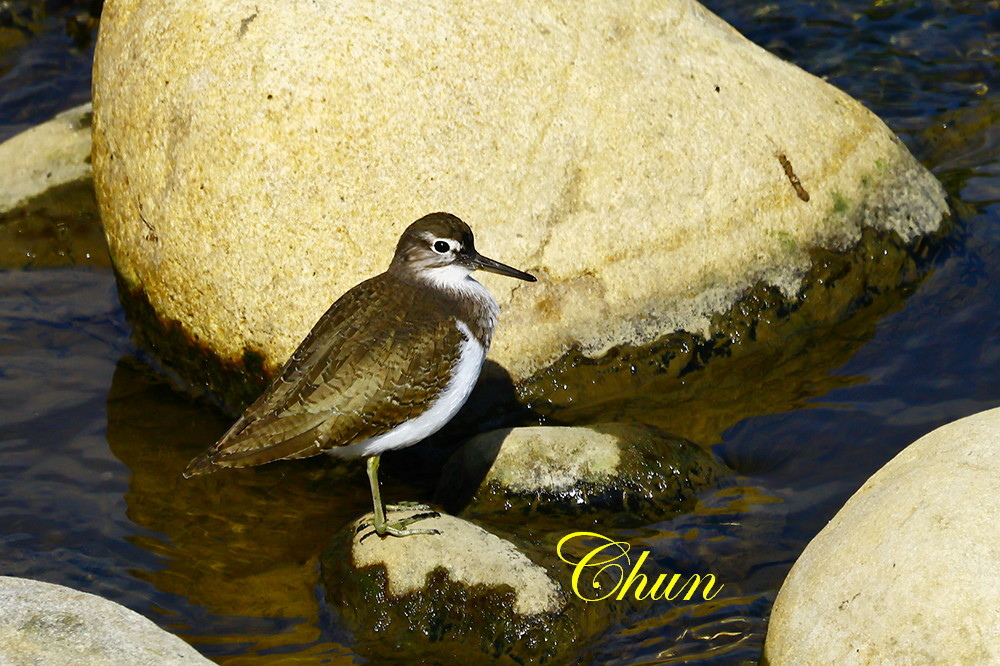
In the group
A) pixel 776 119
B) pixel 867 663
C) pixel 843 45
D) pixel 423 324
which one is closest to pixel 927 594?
pixel 867 663

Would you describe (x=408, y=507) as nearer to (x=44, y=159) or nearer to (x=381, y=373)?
(x=381, y=373)

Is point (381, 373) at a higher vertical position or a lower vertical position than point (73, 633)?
higher

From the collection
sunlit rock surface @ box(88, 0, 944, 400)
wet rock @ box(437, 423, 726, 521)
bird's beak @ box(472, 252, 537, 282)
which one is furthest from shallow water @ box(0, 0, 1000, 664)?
bird's beak @ box(472, 252, 537, 282)

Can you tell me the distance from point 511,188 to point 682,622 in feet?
8.97

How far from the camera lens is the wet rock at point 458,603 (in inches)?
206

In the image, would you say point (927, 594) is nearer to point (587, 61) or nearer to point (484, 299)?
point (484, 299)

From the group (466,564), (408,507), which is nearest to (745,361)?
(408,507)

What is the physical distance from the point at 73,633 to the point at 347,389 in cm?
199

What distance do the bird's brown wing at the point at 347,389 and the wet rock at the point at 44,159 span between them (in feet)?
14.2

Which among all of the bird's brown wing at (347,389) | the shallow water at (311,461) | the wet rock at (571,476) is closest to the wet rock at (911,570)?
the shallow water at (311,461)

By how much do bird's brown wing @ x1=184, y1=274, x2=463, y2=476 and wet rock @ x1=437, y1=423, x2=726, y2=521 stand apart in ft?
1.93

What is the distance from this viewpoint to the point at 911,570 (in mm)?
4355

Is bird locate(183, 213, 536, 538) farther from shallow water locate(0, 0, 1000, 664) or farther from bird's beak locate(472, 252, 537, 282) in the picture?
shallow water locate(0, 0, 1000, 664)

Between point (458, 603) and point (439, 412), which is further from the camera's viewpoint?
point (439, 412)
